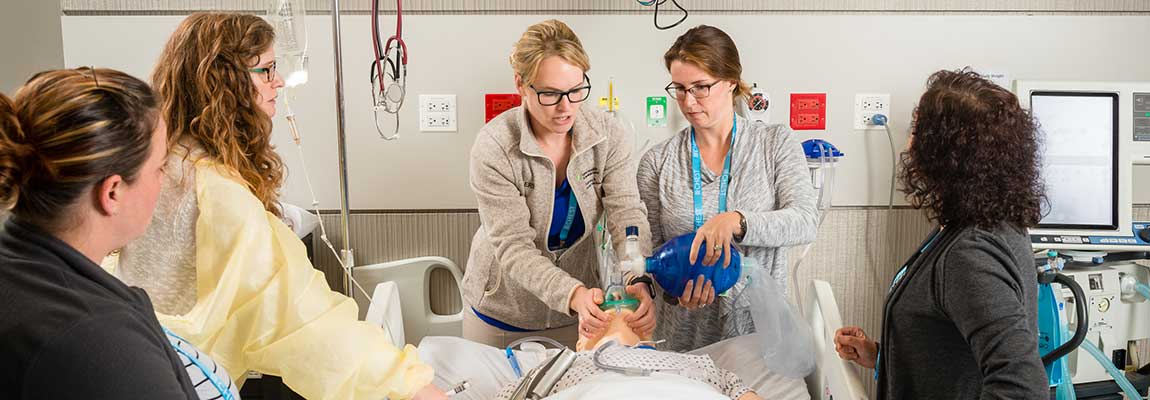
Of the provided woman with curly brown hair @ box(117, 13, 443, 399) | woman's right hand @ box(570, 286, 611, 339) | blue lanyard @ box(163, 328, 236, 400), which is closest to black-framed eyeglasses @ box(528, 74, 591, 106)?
woman's right hand @ box(570, 286, 611, 339)

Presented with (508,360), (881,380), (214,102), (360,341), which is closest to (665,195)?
(508,360)

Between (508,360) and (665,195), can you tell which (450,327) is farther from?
(665,195)

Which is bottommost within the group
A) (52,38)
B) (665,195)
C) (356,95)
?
(665,195)

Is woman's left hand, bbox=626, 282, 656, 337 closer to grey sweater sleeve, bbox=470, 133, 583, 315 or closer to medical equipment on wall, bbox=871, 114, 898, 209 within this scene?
grey sweater sleeve, bbox=470, 133, 583, 315

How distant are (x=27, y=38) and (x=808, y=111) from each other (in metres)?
2.84

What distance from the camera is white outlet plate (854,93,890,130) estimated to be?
→ 2.96 metres

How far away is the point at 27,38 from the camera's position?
9.91 ft

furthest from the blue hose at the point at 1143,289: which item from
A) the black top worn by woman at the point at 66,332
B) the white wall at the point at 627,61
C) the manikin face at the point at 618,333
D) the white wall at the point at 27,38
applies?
the white wall at the point at 27,38

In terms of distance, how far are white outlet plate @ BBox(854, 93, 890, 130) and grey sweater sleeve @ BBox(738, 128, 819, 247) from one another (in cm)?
82

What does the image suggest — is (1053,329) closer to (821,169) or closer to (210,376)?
(821,169)

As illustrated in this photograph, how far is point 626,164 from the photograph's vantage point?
2219 mm

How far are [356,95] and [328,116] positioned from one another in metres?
0.13

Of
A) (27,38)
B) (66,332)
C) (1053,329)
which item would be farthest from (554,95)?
(27,38)

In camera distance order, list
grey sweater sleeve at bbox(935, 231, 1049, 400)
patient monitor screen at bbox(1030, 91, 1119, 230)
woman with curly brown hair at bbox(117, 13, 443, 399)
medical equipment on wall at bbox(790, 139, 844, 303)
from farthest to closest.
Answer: medical equipment on wall at bbox(790, 139, 844, 303)
patient monitor screen at bbox(1030, 91, 1119, 230)
woman with curly brown hair at bbox(117, 13, 443, 399)
grey sweater sleeve at bbox(935, 231, 1049, 400)
